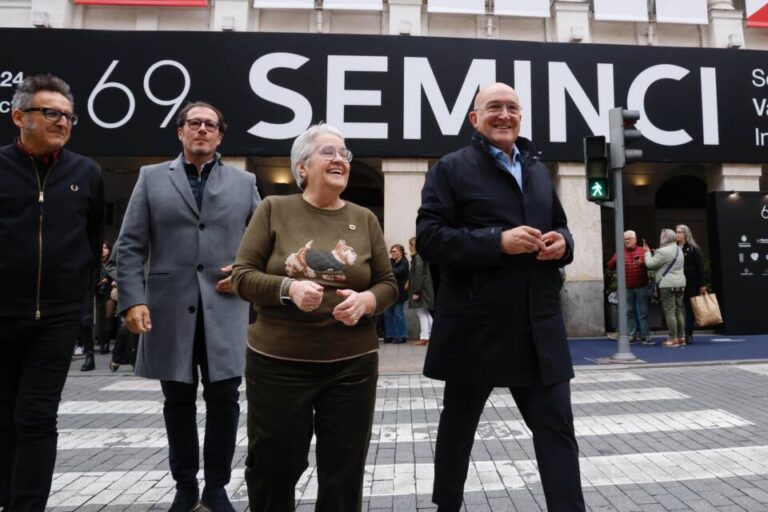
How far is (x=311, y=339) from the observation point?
2086 mm

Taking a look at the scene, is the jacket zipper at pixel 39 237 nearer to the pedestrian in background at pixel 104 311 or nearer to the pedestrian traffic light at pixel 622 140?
the pedestrian in background at pixel 104 311

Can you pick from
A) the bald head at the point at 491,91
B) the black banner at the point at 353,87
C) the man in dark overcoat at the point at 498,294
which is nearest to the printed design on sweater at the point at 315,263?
the man in dark overcoat at the point at 498,294

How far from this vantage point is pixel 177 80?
11867 mm

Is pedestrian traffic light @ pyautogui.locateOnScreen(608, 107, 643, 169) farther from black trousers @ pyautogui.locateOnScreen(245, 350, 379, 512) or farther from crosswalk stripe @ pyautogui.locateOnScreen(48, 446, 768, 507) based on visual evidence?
black trousers @ pyautogui.locateOnScreen(245, 350, 379, 512)

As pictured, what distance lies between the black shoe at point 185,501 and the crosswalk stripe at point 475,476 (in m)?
0.41

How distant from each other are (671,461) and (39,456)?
13.2 feet

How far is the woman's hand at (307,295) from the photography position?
1.95 m

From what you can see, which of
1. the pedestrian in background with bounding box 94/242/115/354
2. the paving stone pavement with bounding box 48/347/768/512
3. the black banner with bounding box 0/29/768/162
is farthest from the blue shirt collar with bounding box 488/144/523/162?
the black banner with bounding box 0/29/768/162

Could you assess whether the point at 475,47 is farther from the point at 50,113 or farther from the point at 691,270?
the point at 50,113

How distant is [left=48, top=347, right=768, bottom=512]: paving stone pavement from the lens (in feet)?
Answer: 10.5

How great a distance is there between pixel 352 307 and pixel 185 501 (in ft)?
5.46

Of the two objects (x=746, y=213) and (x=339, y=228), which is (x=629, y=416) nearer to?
(x=339, y=228)

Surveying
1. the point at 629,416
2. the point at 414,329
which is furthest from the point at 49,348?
the point at 414,329

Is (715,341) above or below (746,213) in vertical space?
below
